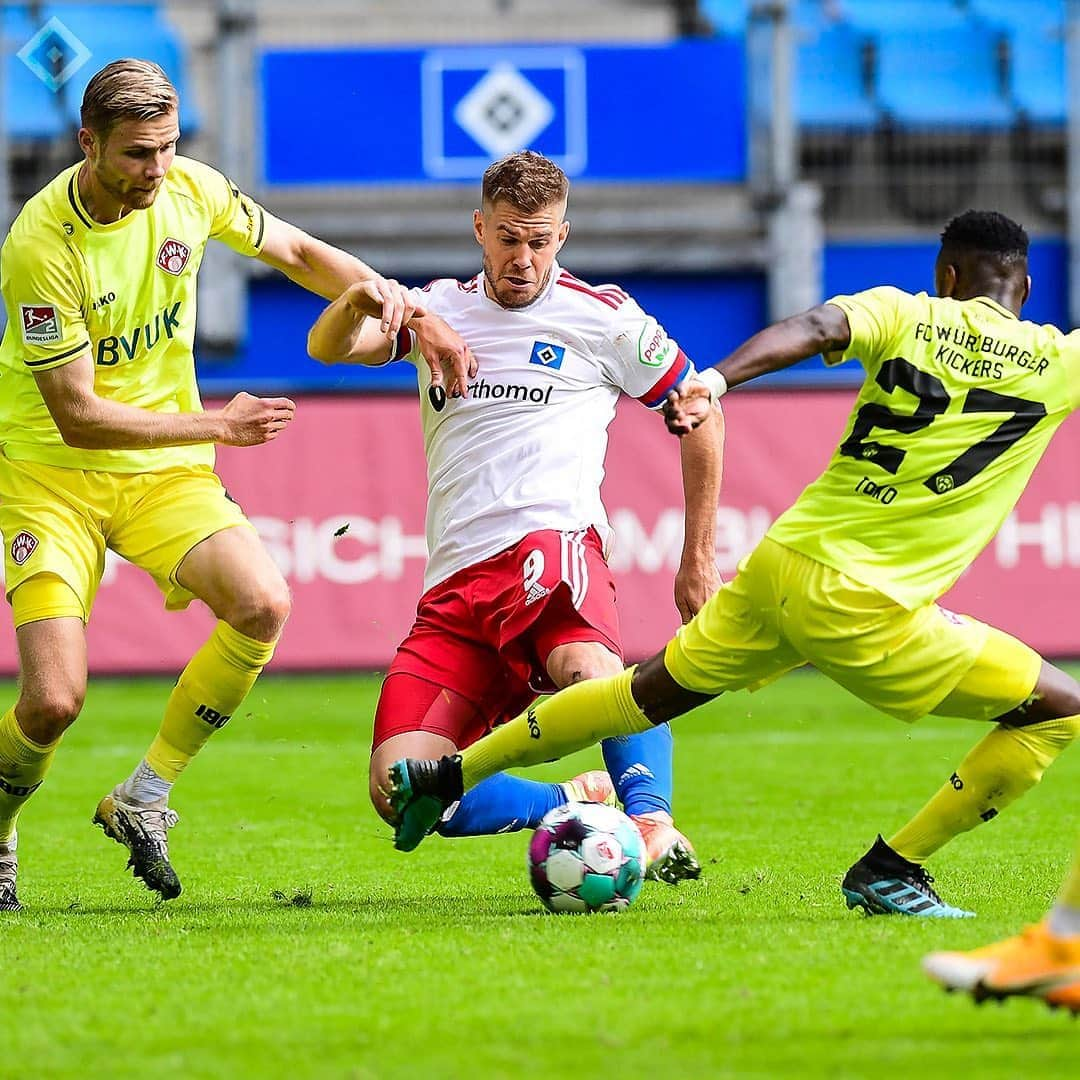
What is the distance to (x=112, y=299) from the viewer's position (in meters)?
5.62

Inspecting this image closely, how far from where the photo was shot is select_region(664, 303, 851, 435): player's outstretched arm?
445 centimetres

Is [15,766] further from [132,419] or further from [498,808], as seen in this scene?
[498,808]

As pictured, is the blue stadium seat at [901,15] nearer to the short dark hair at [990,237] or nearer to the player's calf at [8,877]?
the short dark hair at [990,237]

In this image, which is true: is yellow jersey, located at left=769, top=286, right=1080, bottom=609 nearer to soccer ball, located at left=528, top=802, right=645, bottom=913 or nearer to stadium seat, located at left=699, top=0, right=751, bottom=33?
soccer ball, located at left=528, top=802, right=645, bottom=913

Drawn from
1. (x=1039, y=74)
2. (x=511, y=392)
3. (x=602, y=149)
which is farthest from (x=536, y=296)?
(x=1039, y=74)

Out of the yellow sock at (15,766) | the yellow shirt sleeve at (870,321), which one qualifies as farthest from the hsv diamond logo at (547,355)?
the yellow sock at (15,766)

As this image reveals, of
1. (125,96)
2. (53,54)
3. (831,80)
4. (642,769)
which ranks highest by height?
(831,80)

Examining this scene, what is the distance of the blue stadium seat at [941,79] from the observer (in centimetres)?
1652

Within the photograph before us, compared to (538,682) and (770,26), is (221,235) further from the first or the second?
(770,26)

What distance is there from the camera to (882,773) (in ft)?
28.0

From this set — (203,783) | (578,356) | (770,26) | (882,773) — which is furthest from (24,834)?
(770,26)

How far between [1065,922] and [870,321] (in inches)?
64.6

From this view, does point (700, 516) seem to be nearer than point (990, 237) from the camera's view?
No

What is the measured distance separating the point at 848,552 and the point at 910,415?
0.38 m
